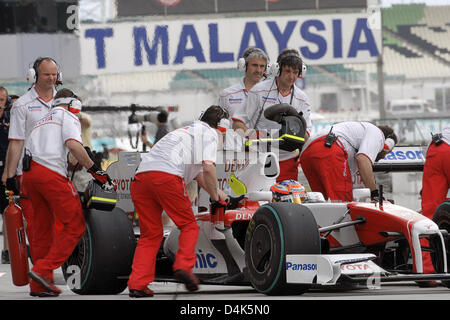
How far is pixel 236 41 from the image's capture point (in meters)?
26.0

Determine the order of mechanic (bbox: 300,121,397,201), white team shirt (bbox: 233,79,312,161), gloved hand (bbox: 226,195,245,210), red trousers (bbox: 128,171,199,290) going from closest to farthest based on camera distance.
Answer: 1. red trousers (bbox: 128,171,199,290)
2. gloved hand (bbox: 226,195,245,210)
3. mechanic (bbox: 300,121,397,201)
4. white team shirt (bbox: 233,79,312,161)

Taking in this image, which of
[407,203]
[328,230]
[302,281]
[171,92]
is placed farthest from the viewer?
[171,92]

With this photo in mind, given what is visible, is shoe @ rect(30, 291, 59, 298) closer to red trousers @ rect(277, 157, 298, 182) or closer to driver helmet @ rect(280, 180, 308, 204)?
driver helmet @ rect(280, 180, 308, 204)

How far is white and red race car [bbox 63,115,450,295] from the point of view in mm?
6508

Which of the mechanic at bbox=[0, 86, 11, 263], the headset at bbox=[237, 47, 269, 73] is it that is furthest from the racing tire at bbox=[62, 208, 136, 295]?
the mechanic at bbox=[0, 86, 11, 263]

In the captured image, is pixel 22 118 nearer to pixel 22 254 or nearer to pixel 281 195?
pixel 22 254

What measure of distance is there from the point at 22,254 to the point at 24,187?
74 centimetres

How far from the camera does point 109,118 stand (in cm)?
3641

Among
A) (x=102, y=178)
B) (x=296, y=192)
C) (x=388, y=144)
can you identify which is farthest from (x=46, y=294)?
(x=388, y=144)

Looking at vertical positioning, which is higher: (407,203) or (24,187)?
(24,187)

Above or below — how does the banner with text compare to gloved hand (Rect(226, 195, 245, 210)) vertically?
above

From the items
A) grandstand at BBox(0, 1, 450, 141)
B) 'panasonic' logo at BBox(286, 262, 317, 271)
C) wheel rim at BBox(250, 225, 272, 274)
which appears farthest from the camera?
grandstand at BBox(0, 1, 450, 141)

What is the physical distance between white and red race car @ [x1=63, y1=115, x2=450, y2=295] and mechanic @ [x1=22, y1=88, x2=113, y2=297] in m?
0.20

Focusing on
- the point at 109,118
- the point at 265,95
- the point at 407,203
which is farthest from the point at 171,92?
the point at 265,95
